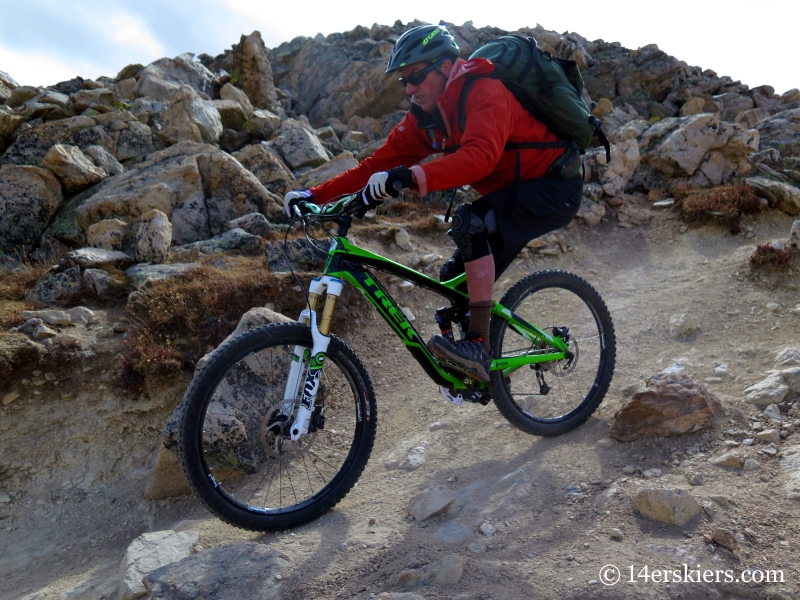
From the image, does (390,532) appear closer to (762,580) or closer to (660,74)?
(762,580)

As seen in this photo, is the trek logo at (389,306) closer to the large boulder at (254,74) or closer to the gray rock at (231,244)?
the gray rock at (231,244)

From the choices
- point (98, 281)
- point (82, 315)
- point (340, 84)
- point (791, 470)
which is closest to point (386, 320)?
point (791, 470)

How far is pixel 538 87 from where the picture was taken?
412 centimetres

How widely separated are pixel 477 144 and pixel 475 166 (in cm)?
16

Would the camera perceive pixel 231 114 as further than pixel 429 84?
Yes

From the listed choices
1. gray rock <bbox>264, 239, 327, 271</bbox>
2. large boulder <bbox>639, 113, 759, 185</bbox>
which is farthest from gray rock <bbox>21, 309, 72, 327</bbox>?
large boulder <bbox>639, 113, 759, 185</bbox>

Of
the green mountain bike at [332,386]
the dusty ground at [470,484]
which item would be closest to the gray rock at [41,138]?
the dusty ground at [470,484]

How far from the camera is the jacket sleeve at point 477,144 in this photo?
361 cm

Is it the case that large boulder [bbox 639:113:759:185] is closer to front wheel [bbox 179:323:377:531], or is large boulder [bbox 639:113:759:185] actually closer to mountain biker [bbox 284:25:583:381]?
mountain biker [bbox 284:25:583:381]

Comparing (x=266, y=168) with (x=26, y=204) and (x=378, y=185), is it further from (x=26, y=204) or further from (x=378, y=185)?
(x=378, y=185)

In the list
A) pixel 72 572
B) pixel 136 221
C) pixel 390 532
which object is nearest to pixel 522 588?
pixel 390 532

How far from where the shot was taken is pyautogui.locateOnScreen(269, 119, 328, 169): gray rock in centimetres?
1717

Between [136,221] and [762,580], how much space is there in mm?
10117

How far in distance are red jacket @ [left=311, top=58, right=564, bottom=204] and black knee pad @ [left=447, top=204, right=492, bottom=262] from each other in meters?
0.27
